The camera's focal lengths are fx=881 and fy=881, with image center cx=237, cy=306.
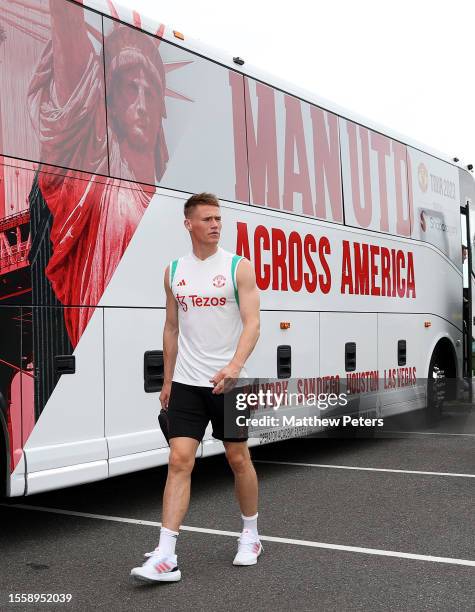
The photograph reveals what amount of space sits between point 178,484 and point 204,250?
1.27m

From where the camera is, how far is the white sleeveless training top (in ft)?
15.7

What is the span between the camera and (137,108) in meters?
6.35

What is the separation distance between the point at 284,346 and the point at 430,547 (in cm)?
276

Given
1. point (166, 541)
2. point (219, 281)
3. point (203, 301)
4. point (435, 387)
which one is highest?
point (219, 281)

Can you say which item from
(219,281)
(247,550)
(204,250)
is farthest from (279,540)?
(204,250)

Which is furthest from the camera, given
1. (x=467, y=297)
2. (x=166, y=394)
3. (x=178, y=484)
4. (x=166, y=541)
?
(x=467, y=297)

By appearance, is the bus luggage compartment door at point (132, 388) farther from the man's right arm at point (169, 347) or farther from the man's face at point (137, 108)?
the man's face at point (137, 108)

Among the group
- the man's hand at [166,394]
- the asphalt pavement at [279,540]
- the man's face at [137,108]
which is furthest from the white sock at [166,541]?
the man's face at [137,108]

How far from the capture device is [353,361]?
29.2ft

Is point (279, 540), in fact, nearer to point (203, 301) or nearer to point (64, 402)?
point (64, 402)

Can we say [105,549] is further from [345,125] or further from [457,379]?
[457,379]

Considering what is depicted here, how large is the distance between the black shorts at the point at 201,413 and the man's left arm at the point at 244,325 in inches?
6.6

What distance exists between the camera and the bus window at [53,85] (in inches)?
213

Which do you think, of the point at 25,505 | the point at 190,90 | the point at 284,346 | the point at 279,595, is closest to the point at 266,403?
the point at 284,346
